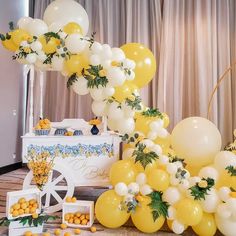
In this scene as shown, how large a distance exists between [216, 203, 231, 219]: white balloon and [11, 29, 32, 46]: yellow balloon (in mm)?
2083

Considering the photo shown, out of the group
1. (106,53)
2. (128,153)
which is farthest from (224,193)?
(106,53)

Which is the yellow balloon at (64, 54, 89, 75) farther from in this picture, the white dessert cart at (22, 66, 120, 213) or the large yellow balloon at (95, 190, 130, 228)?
the large yellow balloon at (95, 190, 130, 228)

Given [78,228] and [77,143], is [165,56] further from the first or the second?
Answer: [78,228]

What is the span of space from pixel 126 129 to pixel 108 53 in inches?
26.6

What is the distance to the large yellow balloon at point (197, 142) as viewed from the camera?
7.62 ft

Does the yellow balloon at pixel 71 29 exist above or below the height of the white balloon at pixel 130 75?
above

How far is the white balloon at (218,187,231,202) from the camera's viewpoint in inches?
79.9

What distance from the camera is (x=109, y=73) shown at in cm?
A: 231

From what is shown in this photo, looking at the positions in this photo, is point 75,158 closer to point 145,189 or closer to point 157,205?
point 145,189

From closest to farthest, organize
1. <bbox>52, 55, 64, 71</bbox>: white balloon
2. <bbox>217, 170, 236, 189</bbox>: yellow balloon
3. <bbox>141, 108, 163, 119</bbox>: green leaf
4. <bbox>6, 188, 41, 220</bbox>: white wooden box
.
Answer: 1. <bbox>217, 170, 236, 189</bbox>: yellow balloon
2. <bbox>6, 188, 41, 220</bbox>: white wooden box
3. <bbox>52, 55, 64, 71</bbox>: white balloon
4. <bbox>141, 108, 163, 119</bbox>: green leaf

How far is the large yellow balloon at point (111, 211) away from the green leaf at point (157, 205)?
248mm

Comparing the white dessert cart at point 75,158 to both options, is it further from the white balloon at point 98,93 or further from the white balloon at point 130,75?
the white balloon at point 130,75

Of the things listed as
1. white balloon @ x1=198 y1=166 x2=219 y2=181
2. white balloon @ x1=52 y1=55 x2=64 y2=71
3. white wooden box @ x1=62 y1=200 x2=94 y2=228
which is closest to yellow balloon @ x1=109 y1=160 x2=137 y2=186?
white wooden box @ x1=62 y1=200 x2=94 y2=228

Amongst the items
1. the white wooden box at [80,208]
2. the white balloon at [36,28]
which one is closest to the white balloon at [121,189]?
the white wooden box at [80,208]
